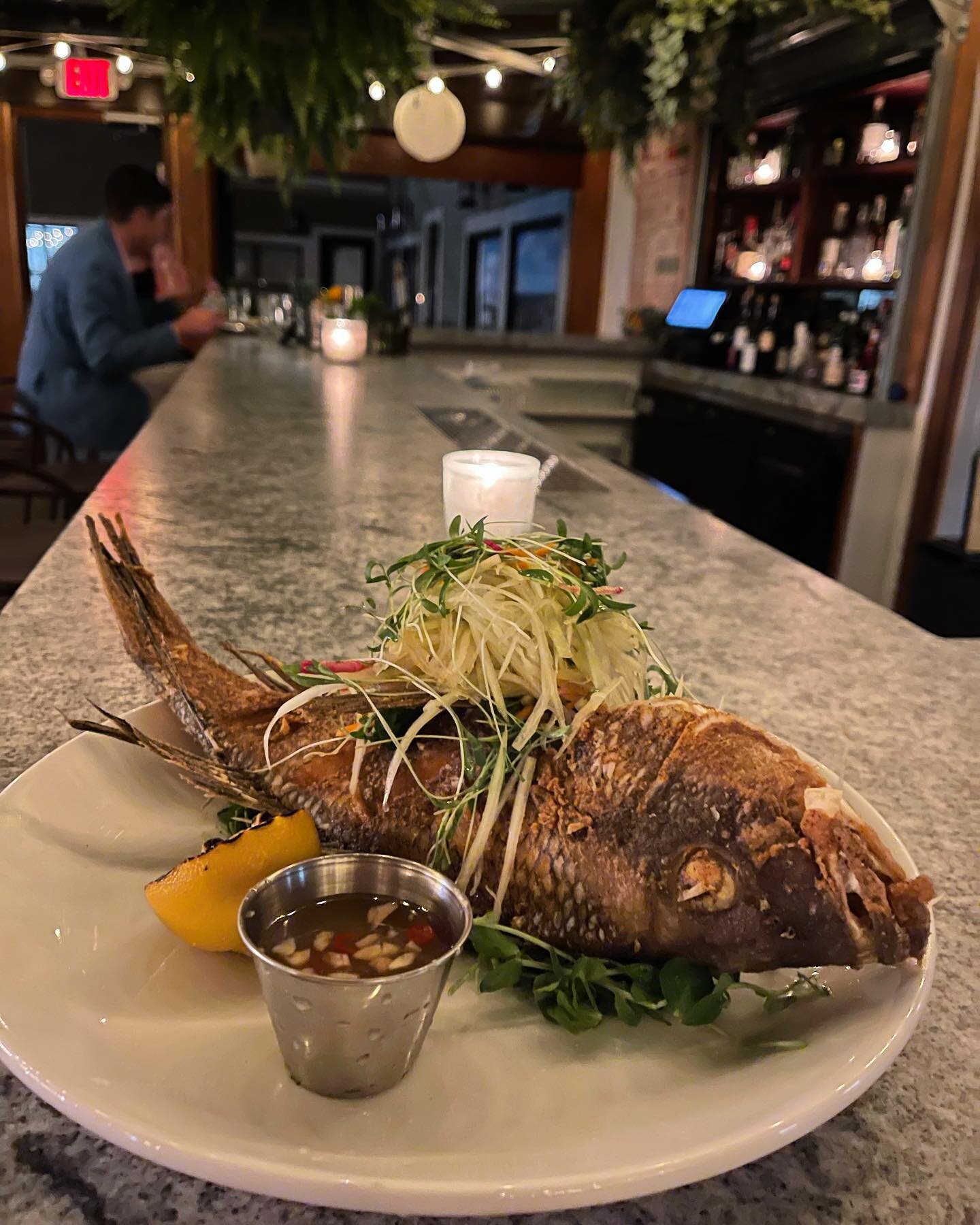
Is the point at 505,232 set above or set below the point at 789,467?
above

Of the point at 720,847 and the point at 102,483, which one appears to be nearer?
the point at 720,847

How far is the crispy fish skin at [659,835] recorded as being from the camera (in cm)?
53

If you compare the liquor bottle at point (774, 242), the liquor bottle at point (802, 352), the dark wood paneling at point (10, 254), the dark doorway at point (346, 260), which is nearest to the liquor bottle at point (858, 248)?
the liquor bottle at point (802, 352)

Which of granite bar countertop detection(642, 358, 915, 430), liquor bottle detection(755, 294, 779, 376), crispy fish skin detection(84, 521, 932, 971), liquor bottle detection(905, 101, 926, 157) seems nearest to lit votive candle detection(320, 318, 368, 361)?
granite bar countertop detection(642, 358, 915, 430)

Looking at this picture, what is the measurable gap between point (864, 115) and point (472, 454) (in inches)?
179

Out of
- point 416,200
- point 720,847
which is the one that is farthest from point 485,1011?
point 416,200

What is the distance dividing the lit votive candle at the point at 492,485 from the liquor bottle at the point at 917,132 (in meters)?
3.63

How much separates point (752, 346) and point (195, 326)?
9.94ft

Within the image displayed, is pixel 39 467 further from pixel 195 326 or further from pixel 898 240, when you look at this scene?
pixel 898 240

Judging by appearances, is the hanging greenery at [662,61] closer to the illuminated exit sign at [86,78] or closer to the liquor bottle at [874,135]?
the liquor bottle at [874,135]

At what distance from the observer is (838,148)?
4.75 metres

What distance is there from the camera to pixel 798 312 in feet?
17.6

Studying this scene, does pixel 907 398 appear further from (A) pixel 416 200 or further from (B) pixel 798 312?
(A) pixel 416 200

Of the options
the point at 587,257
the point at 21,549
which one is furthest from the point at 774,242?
the point at 21,549
